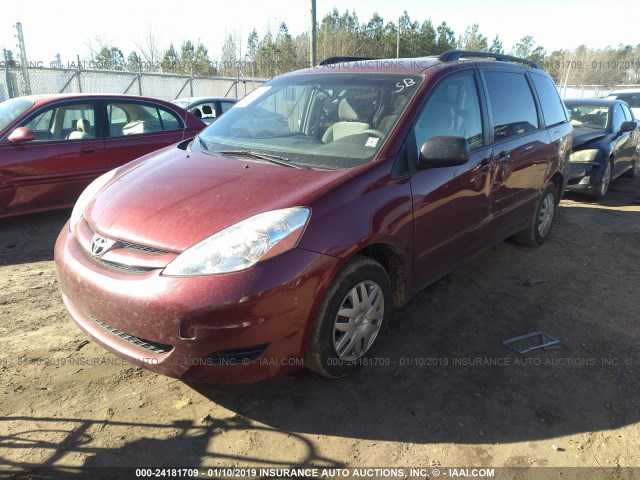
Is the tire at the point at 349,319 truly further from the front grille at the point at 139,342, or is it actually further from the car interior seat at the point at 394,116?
the car interior seat at the point at 394,116

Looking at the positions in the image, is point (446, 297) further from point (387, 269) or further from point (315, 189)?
point (315, 189)

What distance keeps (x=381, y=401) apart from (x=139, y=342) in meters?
1.35

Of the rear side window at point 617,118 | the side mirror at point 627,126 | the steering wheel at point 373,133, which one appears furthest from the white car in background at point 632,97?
the steering wheel at point 373,133

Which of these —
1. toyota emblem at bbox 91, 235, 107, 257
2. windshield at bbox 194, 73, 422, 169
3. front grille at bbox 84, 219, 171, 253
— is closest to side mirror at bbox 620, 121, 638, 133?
windshield at bbox 194, 73, 422, 169

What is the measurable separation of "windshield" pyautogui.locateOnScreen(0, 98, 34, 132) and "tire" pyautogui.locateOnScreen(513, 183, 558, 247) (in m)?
5.73

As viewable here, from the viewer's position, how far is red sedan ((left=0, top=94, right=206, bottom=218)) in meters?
5.25

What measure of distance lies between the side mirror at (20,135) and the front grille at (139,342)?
3614 millimetres

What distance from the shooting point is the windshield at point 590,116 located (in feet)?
27.6

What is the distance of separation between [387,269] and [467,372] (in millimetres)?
807

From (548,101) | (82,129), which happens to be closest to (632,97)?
(548,101)

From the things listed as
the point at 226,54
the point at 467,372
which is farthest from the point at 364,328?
the point at 226,54

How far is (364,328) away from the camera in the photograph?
113 inches

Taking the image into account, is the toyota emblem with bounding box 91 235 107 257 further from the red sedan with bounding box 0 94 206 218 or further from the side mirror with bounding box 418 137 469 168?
the red sedan with bounding box 0 94 206 218

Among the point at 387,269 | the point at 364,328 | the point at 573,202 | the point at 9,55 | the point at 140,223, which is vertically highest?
the point at 9,55
